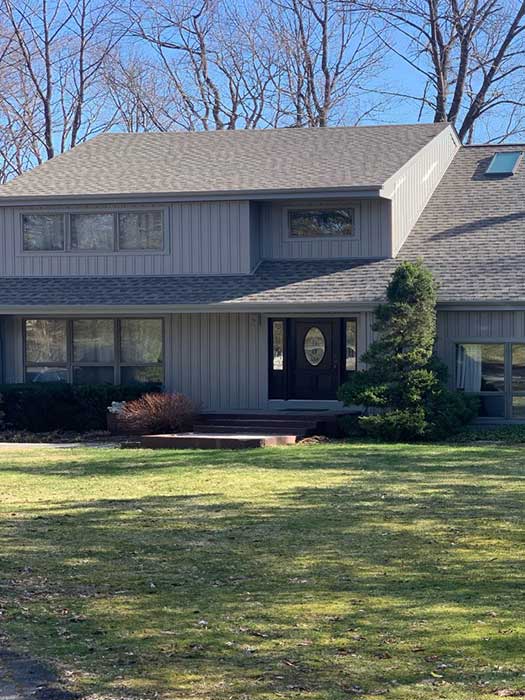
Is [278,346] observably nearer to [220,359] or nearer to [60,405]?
[220,359]

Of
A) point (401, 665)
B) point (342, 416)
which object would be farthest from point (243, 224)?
point (401, 665)

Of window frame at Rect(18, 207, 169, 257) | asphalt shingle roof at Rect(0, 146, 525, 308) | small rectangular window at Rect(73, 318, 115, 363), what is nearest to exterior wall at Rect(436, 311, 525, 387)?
asphalt shingle roof at Rect(0, 146, 525, 308)

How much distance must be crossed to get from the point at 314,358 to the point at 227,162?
19.8ft

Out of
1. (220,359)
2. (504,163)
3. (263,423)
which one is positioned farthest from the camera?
(504,163)

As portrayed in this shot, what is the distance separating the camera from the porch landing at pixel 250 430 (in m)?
20.4

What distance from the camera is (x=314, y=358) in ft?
79.2

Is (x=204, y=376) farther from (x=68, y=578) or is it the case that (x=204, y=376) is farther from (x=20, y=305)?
(x=68, y=578)

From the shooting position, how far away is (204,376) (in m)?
24.3

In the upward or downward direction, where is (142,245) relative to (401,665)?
upward

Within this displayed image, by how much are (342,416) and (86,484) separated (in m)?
8.04

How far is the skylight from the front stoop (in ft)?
36.3

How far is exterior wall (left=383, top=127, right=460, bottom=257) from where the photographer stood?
24.7 metres

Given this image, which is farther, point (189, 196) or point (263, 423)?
point (189, 196)

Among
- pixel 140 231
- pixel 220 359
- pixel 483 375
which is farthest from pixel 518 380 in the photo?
pixel 140 231
